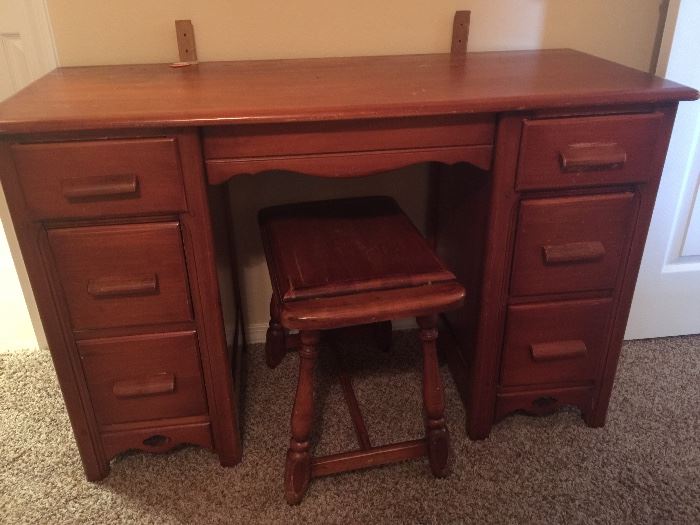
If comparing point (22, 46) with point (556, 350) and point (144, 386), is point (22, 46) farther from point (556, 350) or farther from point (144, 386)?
point (556, 350)

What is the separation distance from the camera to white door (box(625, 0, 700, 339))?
4.68ft

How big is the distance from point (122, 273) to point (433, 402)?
672mm

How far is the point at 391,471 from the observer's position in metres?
1.34

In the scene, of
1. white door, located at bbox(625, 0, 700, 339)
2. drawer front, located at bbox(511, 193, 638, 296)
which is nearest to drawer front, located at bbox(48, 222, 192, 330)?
drawer front, located at bbox(511, 193, 638, 296)

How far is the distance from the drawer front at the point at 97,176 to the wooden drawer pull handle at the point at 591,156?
713 millimetres

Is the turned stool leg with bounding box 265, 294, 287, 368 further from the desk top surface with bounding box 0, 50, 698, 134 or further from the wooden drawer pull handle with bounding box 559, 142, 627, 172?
the wooden drawer pull handle with bounding box 559, 142, 627, 172

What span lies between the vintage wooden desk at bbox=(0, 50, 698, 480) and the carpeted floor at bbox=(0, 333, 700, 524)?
3.4 inches

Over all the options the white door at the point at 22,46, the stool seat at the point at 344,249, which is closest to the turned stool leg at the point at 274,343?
the stool seat at the point at 344,249

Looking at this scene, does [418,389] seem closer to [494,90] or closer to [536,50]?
[494,90]

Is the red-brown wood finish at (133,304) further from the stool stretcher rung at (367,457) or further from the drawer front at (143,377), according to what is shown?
the stool stretcher rung at (367,457)

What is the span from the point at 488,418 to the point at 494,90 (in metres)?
0.75

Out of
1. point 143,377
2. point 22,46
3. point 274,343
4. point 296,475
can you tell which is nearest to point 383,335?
point 274,343

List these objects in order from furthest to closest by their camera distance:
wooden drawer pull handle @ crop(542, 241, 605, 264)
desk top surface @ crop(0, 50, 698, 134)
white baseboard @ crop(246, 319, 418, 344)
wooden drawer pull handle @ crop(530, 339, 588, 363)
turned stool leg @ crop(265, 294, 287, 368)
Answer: white baseboard @ crop(246, 319, 418, 344)
turned stool leg @ crop(265, 294, 287, 368)
wooden drawer pull handle @ crop(530, 339, 588, 363)
wooden drawer pull handle @ crop(542, 241, 605, 264)
desk top surface @ crop(0, 50, 698, 134)

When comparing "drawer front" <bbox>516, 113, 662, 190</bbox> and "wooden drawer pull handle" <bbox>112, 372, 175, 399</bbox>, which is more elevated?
"drawer front" <bbox>516, 113, 662, 190</bbox>
